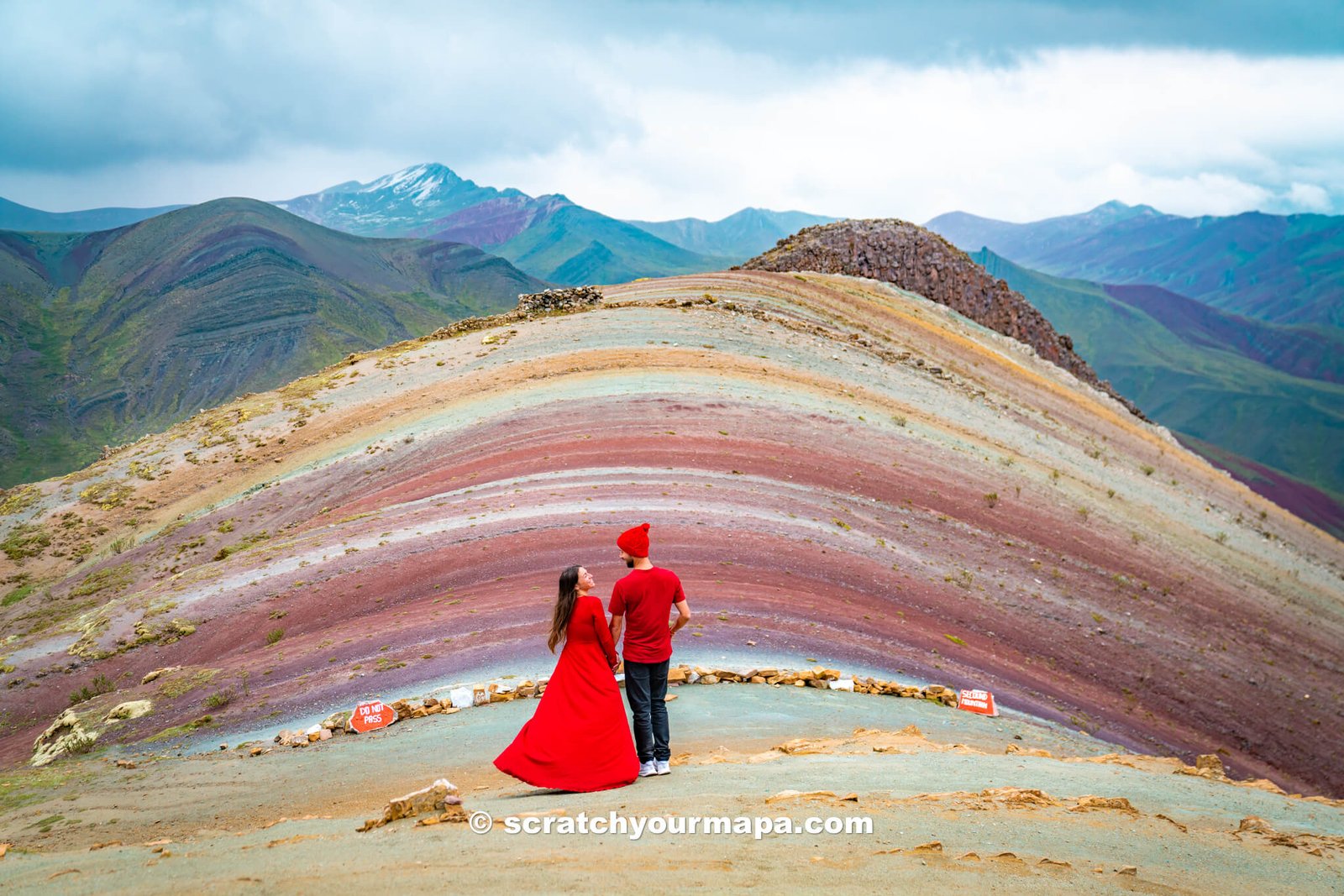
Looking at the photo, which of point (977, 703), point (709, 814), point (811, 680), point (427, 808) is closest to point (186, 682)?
point (427, 808)

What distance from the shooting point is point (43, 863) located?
561cm

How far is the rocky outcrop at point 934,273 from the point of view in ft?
165

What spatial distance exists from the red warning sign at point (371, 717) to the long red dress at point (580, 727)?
9.74 feet

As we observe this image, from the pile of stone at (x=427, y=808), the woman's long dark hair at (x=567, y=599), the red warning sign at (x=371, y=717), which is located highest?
the woman's long dark hair at (x=567, y=599)

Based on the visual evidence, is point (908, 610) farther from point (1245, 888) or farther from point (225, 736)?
point (225, 736)

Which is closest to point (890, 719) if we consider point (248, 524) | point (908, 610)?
point (908, 610)

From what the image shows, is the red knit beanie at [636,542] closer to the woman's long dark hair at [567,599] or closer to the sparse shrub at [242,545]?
the woman's long dark hair at [567,599]

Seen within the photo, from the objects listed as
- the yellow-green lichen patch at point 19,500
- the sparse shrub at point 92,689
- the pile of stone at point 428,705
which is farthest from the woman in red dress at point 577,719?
the yellow-green lichen patch at point 19,500

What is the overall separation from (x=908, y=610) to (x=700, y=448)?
241 inches

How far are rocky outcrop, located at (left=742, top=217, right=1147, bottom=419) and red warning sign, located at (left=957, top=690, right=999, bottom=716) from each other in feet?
134

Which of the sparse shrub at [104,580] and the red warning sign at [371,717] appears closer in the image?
the red warning sign at [371,717]

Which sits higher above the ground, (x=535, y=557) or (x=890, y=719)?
(x=535, y=557)

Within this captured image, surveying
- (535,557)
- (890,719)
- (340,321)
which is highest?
(340,321)

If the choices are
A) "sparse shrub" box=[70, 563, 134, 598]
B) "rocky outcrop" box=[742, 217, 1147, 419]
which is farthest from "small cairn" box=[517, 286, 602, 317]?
"rocky outcrop" box=[742, 217, 1147, 419]
